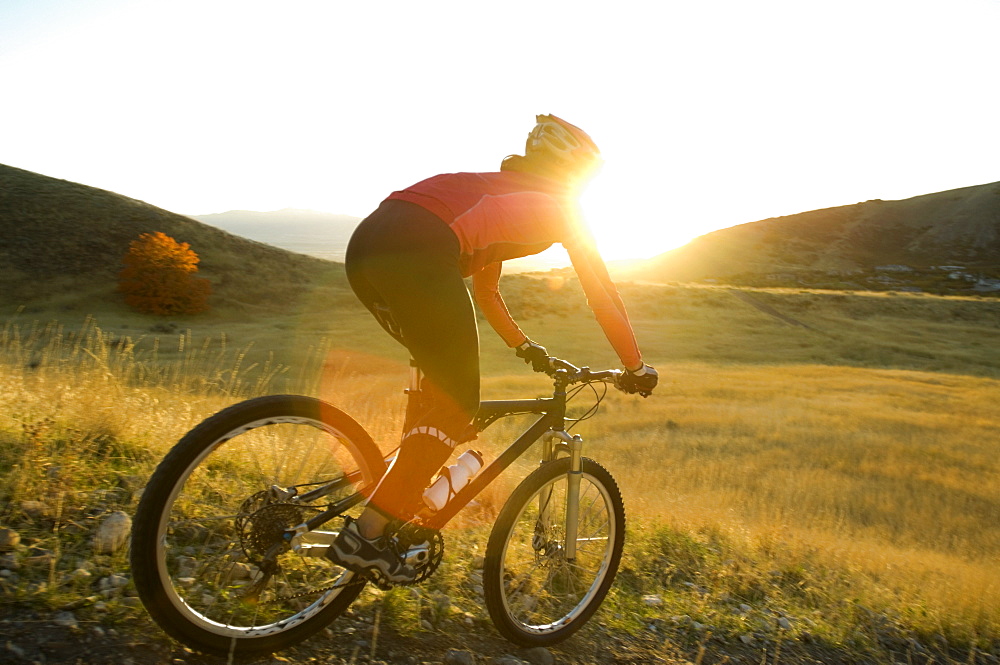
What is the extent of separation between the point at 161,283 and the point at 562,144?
57365 mm

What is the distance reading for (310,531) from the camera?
2.76m

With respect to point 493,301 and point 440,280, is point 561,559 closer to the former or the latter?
point 493,301

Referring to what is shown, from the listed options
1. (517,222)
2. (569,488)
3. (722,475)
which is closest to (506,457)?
(569,488)

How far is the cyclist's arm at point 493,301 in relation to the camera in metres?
3.64

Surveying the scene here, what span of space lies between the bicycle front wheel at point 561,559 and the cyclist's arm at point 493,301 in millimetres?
839

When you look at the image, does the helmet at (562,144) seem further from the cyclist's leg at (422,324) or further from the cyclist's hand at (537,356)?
the cyclist's hand at (537,356)

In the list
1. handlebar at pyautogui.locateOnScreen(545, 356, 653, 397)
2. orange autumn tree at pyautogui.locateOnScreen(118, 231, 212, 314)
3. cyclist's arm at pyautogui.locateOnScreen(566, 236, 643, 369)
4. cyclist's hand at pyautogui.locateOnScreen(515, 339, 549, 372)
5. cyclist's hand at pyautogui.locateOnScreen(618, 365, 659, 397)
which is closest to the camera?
cyclist's arm at pyautogui.locateOnScreen(566, 236, 643, 369)

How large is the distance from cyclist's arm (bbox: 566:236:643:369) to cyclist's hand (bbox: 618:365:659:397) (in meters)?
0.18

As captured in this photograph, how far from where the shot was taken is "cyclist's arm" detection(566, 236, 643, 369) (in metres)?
3.13

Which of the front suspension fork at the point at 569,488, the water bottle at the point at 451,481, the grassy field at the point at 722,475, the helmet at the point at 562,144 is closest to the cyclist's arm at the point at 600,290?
the helmet at the point at 562,144

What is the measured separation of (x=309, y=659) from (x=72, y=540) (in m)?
1.47

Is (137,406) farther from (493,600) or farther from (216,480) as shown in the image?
(493,600)

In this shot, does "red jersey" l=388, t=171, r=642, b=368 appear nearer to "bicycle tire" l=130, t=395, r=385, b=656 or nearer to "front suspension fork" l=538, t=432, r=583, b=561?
"front suspension fork" l=538, t=432, r=583, b=561

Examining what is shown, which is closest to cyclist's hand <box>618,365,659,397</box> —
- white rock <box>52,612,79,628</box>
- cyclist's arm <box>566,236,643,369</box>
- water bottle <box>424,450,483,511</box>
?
cyclist's arm <box>566,236,643,369</box>
